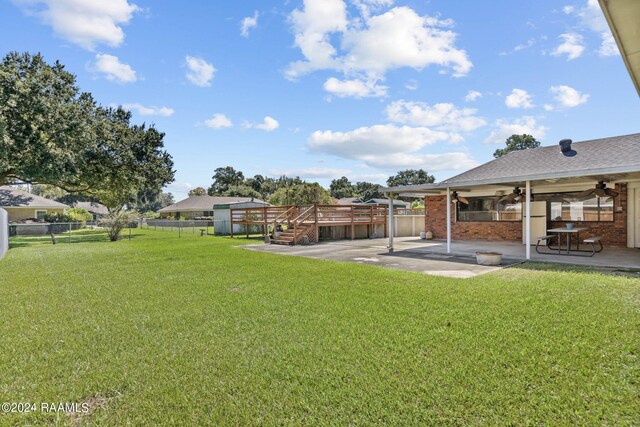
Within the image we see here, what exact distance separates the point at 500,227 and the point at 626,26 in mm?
14246

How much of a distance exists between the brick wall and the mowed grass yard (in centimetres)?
675

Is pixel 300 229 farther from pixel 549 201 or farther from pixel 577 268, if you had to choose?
pixel 577 268

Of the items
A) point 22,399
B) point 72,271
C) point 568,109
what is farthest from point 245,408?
point 568,109

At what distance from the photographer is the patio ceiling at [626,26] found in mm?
1739

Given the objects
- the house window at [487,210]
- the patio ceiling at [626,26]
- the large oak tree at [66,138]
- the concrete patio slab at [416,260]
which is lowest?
the concrete patio slab at [416,260]

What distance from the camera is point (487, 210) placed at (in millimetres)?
15047

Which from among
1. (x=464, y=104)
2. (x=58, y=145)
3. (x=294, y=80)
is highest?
(x=294, y=80)

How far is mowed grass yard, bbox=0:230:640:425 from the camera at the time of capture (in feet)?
8.31

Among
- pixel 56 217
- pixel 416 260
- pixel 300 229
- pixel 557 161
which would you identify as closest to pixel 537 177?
pixel 416 260

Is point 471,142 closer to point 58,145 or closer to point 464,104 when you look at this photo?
point 464,104

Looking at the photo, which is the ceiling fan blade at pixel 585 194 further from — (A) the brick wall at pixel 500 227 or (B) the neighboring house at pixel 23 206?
(B) the neighboring house at pixel 23 206

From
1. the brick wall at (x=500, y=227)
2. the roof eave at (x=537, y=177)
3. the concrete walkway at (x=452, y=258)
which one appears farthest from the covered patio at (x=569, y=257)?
the roof eave at (x=537, y=177)

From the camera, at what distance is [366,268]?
8.59m

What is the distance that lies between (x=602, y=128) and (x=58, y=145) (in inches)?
1088
